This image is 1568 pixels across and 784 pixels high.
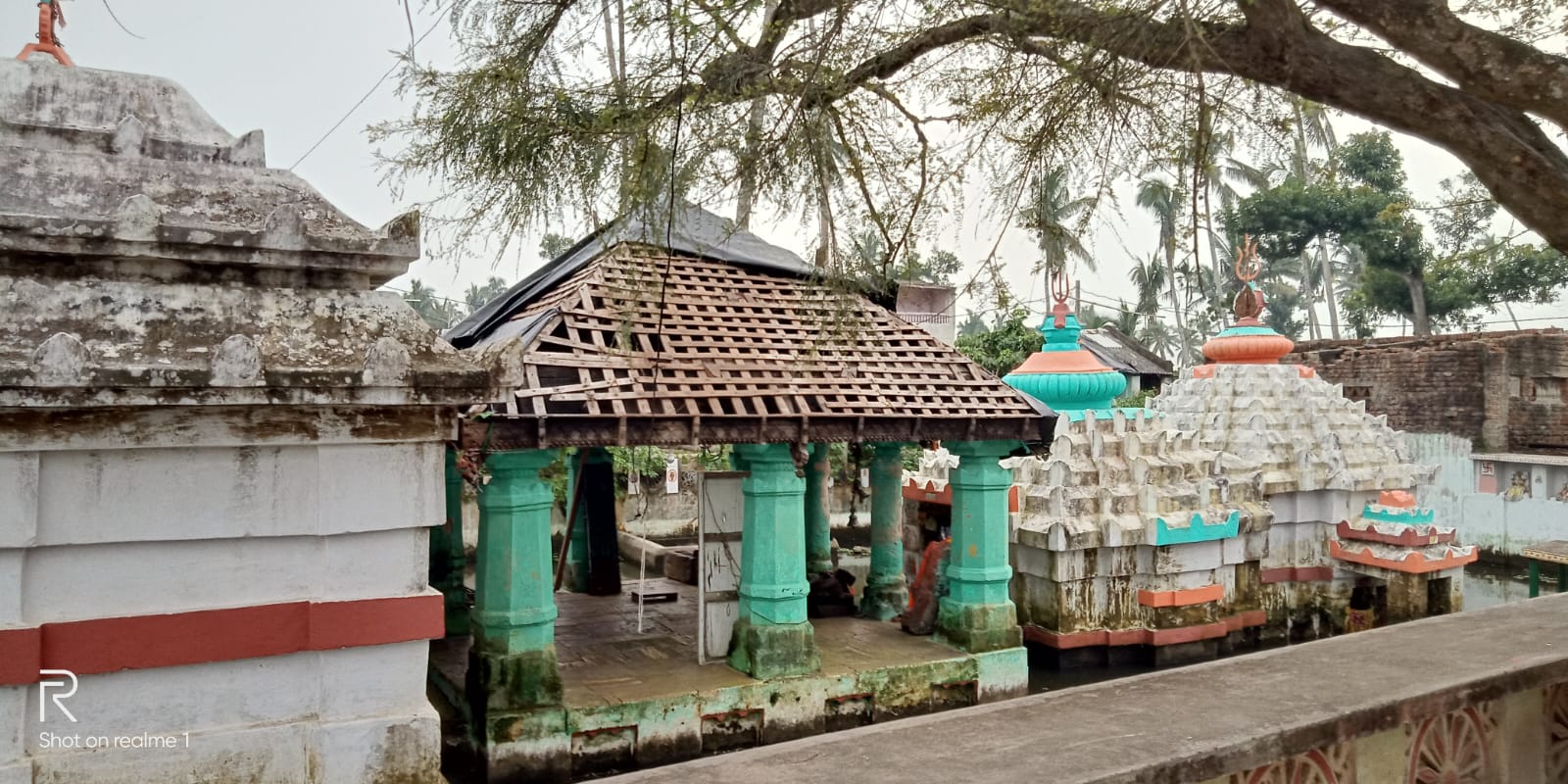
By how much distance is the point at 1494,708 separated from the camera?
3035mm

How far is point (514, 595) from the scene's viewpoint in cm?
709

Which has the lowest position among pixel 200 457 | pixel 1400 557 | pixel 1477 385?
pixel 1400 557

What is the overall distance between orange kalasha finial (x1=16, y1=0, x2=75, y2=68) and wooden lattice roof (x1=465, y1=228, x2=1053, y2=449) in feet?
9.18

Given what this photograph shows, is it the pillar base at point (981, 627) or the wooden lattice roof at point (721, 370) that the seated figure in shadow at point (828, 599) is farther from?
the wooden lattice roof at point (721, 370)

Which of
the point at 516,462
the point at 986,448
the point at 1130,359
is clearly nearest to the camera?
the point at 516,462

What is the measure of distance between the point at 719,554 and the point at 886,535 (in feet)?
10.2

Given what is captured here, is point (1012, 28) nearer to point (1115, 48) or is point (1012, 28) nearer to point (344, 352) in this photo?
point (1115, 48)

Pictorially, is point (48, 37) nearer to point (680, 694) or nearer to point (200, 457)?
point (200, 457)

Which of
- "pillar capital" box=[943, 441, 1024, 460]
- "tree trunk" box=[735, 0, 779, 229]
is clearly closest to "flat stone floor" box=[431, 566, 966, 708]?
"pillar capital" box=[943, 441, 1024, 460]

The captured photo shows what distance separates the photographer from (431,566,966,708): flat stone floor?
7934 mm

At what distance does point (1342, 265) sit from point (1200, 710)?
45.4 m

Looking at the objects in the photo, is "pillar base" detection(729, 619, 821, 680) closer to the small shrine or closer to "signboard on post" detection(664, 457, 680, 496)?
the small shrine

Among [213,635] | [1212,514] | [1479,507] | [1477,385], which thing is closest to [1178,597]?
[1212,514]

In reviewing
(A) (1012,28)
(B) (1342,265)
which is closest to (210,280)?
(A) (1012,28)
